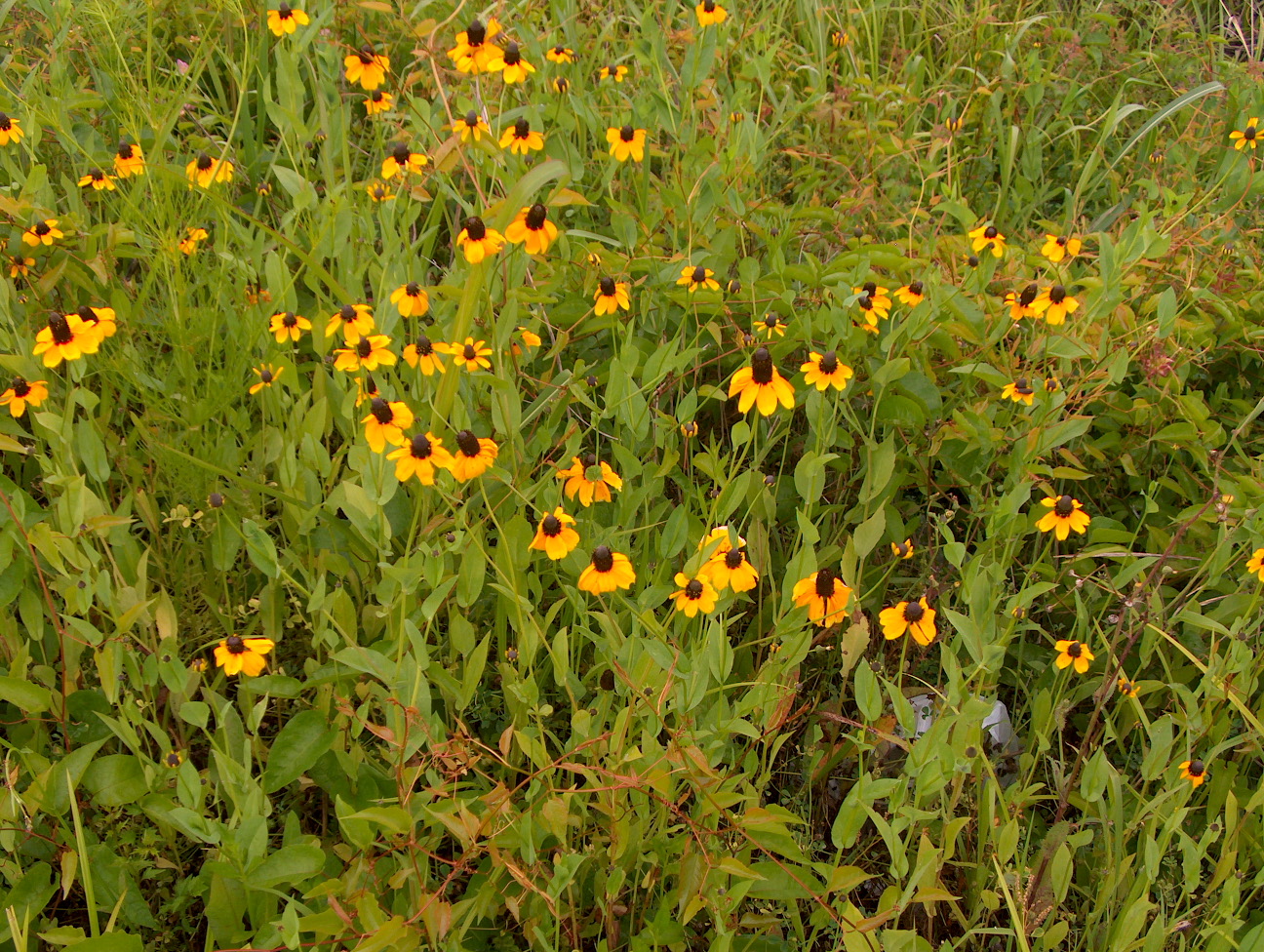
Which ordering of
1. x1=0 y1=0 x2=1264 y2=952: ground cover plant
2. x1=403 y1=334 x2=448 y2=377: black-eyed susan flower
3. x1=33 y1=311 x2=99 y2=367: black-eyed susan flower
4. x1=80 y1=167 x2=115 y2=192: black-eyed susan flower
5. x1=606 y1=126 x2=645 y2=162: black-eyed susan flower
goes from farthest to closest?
x1=606 y1=126 x2=645 y2=162: black-eyed susan flower, x1=80 y1=167 x2=115 y2=192: black-eyed susan flower, x1=403 y1=334 x2=448 y2=377: black-eyed susan flower, x1=33 y1=311 x2=99 y2=367: black-eyed susan flower, x1=0 y1=0 x2=1264 y2=952: ground cover plant

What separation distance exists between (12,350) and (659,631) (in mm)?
1204

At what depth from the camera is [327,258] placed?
84.8 inches

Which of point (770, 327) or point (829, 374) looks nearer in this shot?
point (829, 374)

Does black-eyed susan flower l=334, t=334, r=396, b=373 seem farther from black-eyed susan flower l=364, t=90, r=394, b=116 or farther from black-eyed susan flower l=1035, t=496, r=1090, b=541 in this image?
black-eyed susan flower l=1035, t=496, r=1090, b=541

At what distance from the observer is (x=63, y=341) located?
161 centimetres

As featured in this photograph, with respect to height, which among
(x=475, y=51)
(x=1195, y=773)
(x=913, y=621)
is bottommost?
(x=1195, y=773)

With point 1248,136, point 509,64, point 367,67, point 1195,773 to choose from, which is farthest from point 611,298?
point 1248,136

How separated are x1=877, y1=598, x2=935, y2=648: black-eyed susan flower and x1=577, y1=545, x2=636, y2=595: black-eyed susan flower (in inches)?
15.9

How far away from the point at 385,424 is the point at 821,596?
670 millimetres

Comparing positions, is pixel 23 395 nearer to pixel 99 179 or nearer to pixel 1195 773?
pixel 99 179

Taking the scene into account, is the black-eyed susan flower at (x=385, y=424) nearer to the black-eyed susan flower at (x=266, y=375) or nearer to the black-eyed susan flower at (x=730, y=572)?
the black-eyed susan flower at (x=266, y=375)

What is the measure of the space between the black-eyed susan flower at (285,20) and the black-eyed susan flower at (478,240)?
92 cm

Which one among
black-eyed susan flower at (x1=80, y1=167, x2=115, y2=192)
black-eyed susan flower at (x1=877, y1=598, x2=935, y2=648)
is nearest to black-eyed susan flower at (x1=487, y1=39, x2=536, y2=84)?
black-eyed susan flower at (x1=80, y1=167, x2=115, y2=192)

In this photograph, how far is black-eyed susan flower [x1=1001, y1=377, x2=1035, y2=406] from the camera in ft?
6.18
